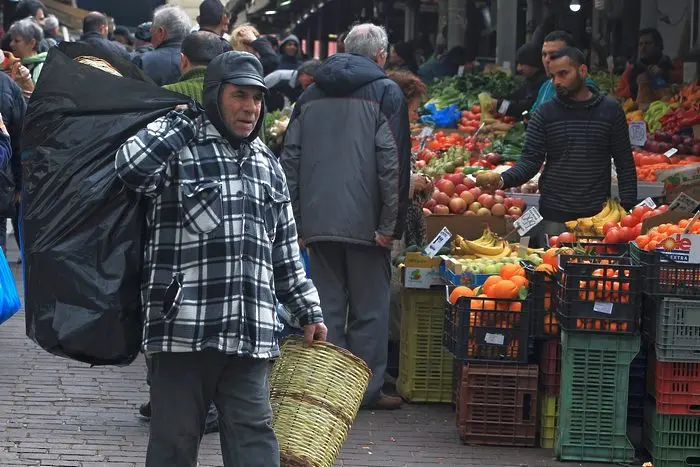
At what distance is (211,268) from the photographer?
4.66 metres

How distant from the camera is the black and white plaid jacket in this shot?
182 inches

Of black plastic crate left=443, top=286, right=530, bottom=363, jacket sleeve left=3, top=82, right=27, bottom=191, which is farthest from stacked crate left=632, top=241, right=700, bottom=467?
jacket sleeve left=3, top=82, right=27, bottom=191

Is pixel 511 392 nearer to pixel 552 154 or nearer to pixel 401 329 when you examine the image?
pixel 401 329

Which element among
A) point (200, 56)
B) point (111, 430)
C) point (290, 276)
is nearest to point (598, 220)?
point (200, 56)

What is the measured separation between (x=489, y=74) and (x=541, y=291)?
412 inches

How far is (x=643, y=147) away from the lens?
1180 centimetres

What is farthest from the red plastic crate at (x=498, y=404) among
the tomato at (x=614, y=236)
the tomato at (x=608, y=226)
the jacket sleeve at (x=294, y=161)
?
the jacket sleeve at (x=294, y=161)

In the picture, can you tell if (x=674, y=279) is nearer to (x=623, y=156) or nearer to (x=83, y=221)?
(x=623, y=156)

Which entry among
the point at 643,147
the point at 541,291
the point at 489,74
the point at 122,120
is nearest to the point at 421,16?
the point at 489,74

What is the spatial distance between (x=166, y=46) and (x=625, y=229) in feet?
11.3

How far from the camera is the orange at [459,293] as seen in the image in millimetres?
7223

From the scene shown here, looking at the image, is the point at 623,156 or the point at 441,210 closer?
the point at 623,156

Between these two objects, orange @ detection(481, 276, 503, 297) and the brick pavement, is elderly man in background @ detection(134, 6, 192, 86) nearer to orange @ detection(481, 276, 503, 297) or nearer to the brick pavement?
the brick pavement

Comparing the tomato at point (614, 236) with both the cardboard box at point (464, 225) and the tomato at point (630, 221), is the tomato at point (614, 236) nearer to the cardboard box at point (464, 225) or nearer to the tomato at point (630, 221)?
the tomato at point (630, 221)
